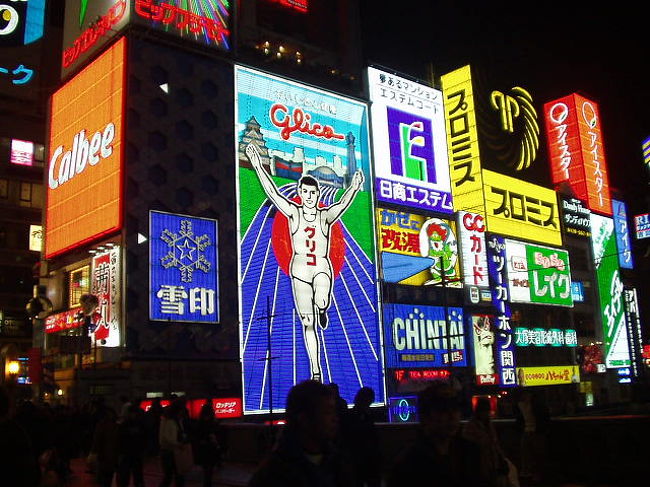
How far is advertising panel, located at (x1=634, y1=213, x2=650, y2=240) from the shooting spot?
78062mm

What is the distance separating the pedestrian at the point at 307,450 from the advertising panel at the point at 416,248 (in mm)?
39899

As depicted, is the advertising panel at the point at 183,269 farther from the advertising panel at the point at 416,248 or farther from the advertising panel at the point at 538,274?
the advertising panel at the point at 538,274

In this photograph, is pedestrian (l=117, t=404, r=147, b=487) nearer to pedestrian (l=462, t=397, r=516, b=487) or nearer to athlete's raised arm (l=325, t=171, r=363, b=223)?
pedestrian (l=462, t=397, r=516, b=487)

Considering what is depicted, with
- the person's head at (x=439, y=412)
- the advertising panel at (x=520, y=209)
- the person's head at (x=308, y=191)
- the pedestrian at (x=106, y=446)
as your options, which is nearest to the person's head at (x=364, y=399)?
the person's head at (x=439, y=412)

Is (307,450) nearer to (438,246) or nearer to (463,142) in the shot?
(438,246)

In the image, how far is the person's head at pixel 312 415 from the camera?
3678mm

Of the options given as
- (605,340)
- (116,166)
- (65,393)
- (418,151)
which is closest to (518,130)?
(418,151)

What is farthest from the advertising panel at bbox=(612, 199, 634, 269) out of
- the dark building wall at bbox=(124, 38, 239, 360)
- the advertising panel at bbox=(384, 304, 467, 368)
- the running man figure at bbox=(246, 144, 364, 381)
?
the dark building wall at bbox=(124, 38, 239, 360)

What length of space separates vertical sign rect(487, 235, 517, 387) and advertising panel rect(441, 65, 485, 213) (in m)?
2.99

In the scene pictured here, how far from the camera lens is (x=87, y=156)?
36594 mm

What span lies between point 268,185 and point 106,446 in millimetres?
Result: 26928

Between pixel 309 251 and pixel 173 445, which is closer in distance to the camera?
pixel 173 445

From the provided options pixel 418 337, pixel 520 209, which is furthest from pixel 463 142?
pixel 418 337

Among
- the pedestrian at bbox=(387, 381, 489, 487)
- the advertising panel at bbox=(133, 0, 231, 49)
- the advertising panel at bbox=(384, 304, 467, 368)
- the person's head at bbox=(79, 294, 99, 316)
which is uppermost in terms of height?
the advertising panel at bbox=(133, 0, 231, 49)
